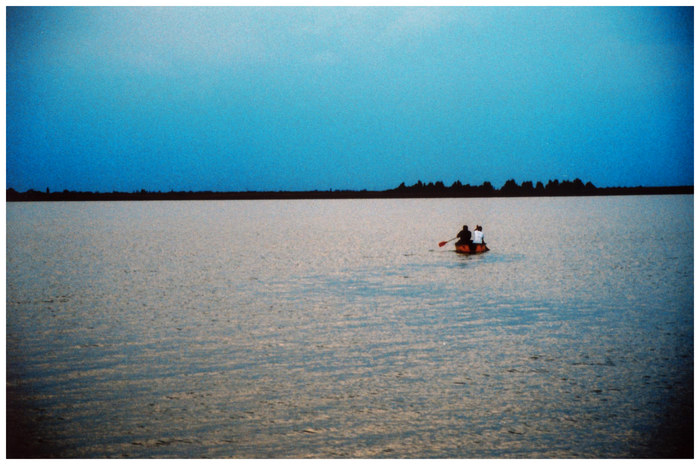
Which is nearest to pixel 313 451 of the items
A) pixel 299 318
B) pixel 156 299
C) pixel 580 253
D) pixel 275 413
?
pixel 275 413

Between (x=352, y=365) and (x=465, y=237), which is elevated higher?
(x=465, y=237)

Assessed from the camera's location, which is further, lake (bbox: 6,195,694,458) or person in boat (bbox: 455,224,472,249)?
person in boat (bbox: 455,224,472,249)

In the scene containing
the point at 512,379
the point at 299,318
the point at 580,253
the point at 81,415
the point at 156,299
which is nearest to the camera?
the point at 81,415

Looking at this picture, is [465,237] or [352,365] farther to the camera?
[465,237]

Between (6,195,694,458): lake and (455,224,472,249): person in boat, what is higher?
(455,224,472,249): person in boat

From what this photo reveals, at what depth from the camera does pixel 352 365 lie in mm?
13602

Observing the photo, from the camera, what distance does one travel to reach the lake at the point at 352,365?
10.1 meters

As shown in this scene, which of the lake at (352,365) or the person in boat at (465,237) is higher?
the person in boat at (465,237)

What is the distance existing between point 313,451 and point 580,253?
3147 centimetres

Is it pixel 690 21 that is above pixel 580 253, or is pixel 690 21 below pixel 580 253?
above

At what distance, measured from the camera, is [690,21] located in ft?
42.8

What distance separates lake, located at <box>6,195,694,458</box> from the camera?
1007 centimetres

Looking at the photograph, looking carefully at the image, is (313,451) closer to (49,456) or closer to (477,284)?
(49,456)

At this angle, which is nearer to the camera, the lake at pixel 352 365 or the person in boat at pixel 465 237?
the lake at pixel 352 365
